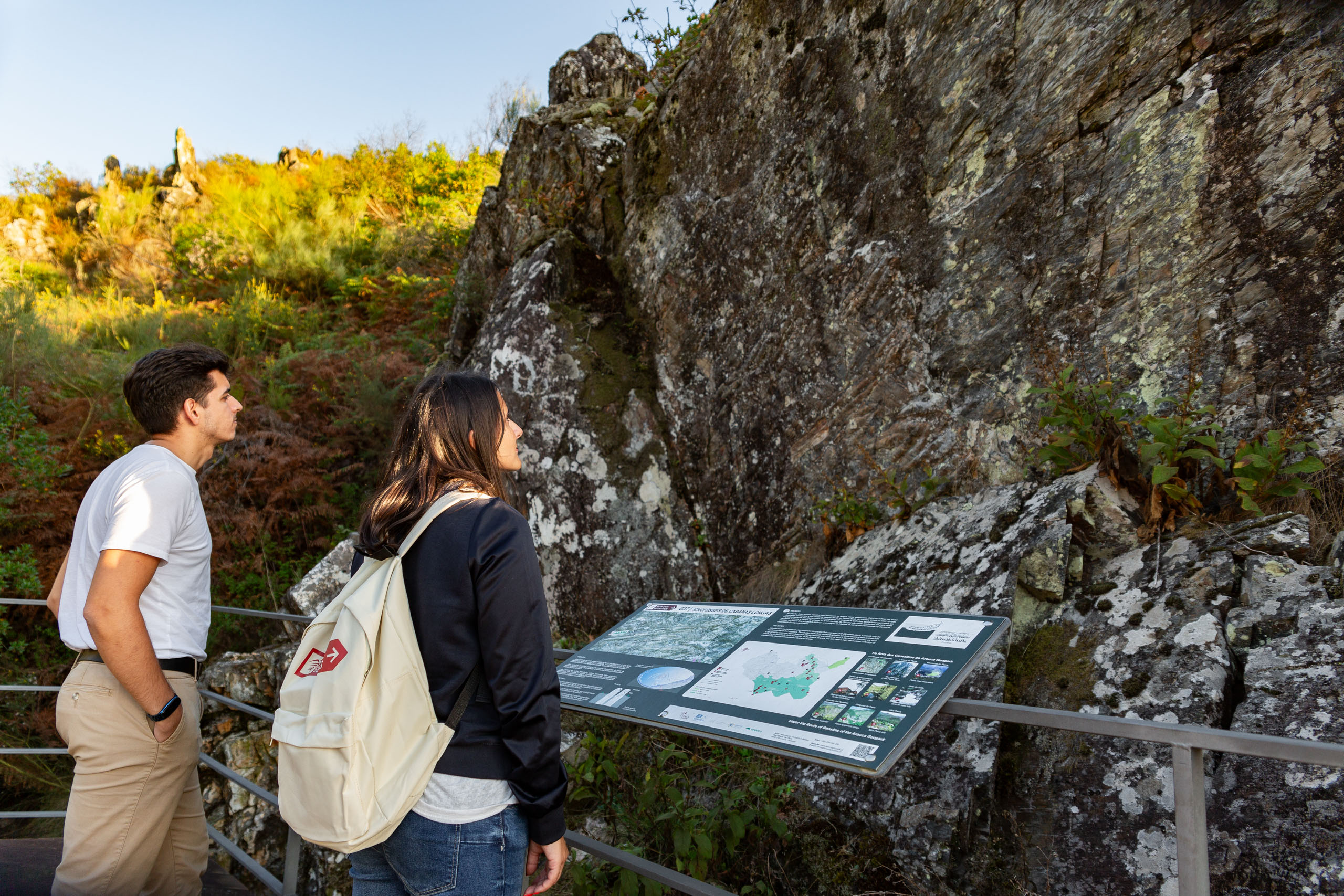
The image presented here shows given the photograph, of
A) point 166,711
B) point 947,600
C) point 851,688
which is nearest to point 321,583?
point 166,711

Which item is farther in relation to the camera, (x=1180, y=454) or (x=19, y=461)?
(x=19, y=461)

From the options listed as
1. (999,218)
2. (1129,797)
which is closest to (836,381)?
(999,218)

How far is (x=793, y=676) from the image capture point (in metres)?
1.90

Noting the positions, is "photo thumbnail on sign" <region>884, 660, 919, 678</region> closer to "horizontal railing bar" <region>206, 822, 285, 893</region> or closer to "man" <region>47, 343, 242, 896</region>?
"man" <region>47, 343, 242, 896</region>

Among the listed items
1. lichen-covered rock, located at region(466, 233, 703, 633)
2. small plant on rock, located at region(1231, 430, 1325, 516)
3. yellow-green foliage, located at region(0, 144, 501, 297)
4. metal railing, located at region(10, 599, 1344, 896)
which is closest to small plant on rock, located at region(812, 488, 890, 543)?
lichen-covered rock, located at region(466, 233, 703, 633)

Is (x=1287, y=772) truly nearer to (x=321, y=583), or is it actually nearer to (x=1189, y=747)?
(x=1189, y=747)

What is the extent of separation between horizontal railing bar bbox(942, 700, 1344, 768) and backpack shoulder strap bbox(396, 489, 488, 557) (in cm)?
116

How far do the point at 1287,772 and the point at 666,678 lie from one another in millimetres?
1691

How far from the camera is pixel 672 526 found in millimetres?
5227

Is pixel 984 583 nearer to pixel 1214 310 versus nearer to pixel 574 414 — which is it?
pixel 1214 310

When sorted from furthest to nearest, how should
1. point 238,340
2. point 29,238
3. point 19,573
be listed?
point 29,238 < point 238,340 < point 19,573

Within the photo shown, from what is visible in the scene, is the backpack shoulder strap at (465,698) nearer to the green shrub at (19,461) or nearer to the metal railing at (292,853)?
the metal railing at (292,853)

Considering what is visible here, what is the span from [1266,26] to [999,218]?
1.28 m

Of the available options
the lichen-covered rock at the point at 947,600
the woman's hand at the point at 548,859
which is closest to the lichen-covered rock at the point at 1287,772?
the lichen-covered rock at the point at 947,600
